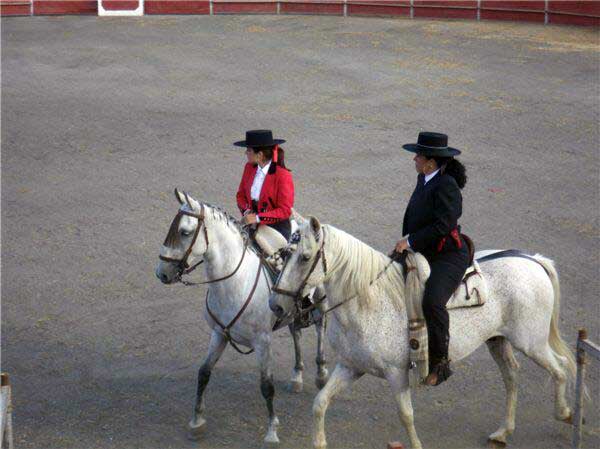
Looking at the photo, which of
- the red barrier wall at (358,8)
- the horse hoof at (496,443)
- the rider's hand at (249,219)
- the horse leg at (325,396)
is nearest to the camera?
the horse leg at (325,396)

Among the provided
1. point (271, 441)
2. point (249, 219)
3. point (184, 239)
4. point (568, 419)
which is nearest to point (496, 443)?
point (568, 419)

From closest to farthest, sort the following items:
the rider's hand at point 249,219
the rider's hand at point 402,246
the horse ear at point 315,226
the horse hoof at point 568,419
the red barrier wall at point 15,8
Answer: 1. the horse ear at point 315,226
2. the rider's hand at point 402,246
3. the horse hoof at point 568,419
4. the rider's hand at point 249,219
5. the red barrier wall at point 15,8

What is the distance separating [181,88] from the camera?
1972 cm

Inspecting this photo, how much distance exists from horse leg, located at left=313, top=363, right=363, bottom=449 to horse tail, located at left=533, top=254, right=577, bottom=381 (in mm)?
1953

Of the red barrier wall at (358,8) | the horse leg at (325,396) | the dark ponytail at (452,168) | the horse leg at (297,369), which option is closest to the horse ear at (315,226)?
the horse leg at (325,396)

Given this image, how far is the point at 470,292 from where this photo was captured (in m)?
7.66

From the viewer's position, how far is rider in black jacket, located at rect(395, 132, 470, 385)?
24.3 feet

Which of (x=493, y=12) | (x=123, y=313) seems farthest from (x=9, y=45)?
(x=123, y=313)

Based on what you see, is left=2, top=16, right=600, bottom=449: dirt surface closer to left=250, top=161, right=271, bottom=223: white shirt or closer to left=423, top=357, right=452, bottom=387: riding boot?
left=423, top=357, right=452, bottom=387: riding boot

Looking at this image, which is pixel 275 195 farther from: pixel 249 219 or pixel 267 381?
pixel 267 381

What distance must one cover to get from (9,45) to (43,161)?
25.2ft

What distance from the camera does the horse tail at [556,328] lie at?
322 inches

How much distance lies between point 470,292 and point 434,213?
73 cm

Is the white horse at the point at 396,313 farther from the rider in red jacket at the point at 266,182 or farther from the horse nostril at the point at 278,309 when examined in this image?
the rider in red jacket at the point at 266,182
